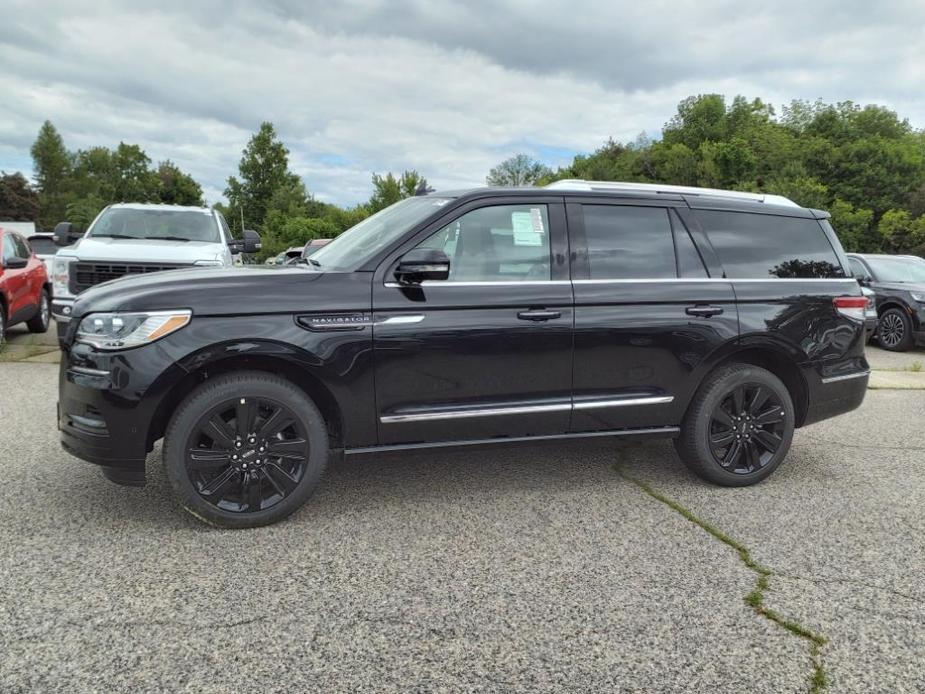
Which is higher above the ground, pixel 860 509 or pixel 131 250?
pixel 131 250

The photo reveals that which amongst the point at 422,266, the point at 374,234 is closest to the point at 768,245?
the point at 422,266

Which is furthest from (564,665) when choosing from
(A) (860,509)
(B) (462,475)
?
(A) (860,509)

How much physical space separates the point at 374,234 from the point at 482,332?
0.93 m

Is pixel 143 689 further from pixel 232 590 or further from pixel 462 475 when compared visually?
pixel 462 475

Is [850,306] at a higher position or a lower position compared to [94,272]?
lower

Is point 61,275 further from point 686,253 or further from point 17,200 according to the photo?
point 17,200

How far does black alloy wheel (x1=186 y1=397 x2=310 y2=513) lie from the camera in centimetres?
342

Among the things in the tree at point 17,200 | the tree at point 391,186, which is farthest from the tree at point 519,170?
the tree at point 17,200

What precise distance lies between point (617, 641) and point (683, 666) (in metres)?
0.25

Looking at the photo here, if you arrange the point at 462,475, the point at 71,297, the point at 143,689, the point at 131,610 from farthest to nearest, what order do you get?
the point at 71,297, the point at 462,475, the point at 131,610, the point at 143,689

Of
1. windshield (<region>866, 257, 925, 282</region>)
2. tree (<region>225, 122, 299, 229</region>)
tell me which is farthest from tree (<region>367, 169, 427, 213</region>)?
windshield (<region>866, 257, 925, 282</region>)

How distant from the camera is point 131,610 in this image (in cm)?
276

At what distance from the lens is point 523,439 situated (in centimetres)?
394

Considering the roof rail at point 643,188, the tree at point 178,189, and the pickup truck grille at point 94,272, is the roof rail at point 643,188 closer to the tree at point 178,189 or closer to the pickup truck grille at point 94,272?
the pickup truck grille at point 94,272
